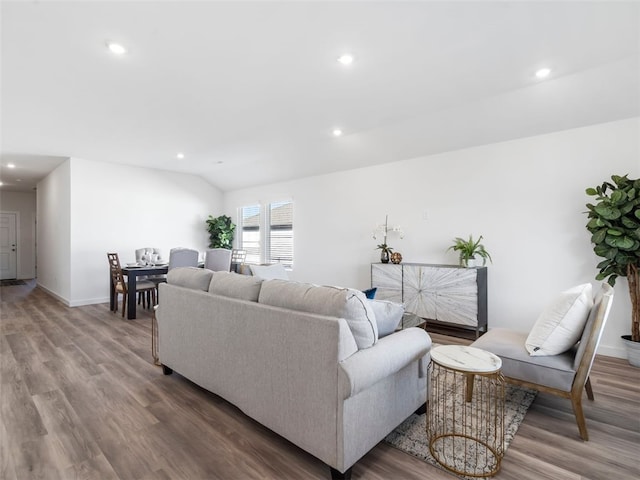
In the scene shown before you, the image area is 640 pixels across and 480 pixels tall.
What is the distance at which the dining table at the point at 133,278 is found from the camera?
15.7 ft

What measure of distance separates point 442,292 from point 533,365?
1881 mm

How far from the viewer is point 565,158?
3.53m

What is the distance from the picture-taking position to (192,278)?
260 cm

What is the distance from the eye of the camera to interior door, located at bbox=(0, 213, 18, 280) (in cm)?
901

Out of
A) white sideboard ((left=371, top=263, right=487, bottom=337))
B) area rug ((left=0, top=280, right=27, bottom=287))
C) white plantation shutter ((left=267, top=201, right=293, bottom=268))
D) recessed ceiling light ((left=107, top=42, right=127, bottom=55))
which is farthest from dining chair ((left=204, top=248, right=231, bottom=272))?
area rug ((left=0, top=280, right=27, bottom=287))

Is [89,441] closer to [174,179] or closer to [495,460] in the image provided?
[495,460]

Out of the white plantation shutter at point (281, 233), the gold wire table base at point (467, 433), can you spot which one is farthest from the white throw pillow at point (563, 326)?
the white plantation shutter at point (281, 233)

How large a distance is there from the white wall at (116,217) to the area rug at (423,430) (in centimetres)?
601

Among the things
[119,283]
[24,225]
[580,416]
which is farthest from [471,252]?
[24,225]

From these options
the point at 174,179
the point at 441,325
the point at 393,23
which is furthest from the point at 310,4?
the point at 174,179

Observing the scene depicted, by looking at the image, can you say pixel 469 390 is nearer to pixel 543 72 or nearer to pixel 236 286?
pixel 236 286

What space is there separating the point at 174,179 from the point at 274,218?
2.36m

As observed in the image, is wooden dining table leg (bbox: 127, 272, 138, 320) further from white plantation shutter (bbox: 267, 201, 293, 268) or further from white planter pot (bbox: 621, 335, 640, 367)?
white planter pot (bbox: 621, 335, 640, 367)

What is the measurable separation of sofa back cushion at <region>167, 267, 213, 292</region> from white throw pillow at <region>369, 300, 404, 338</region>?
4.32 feet
